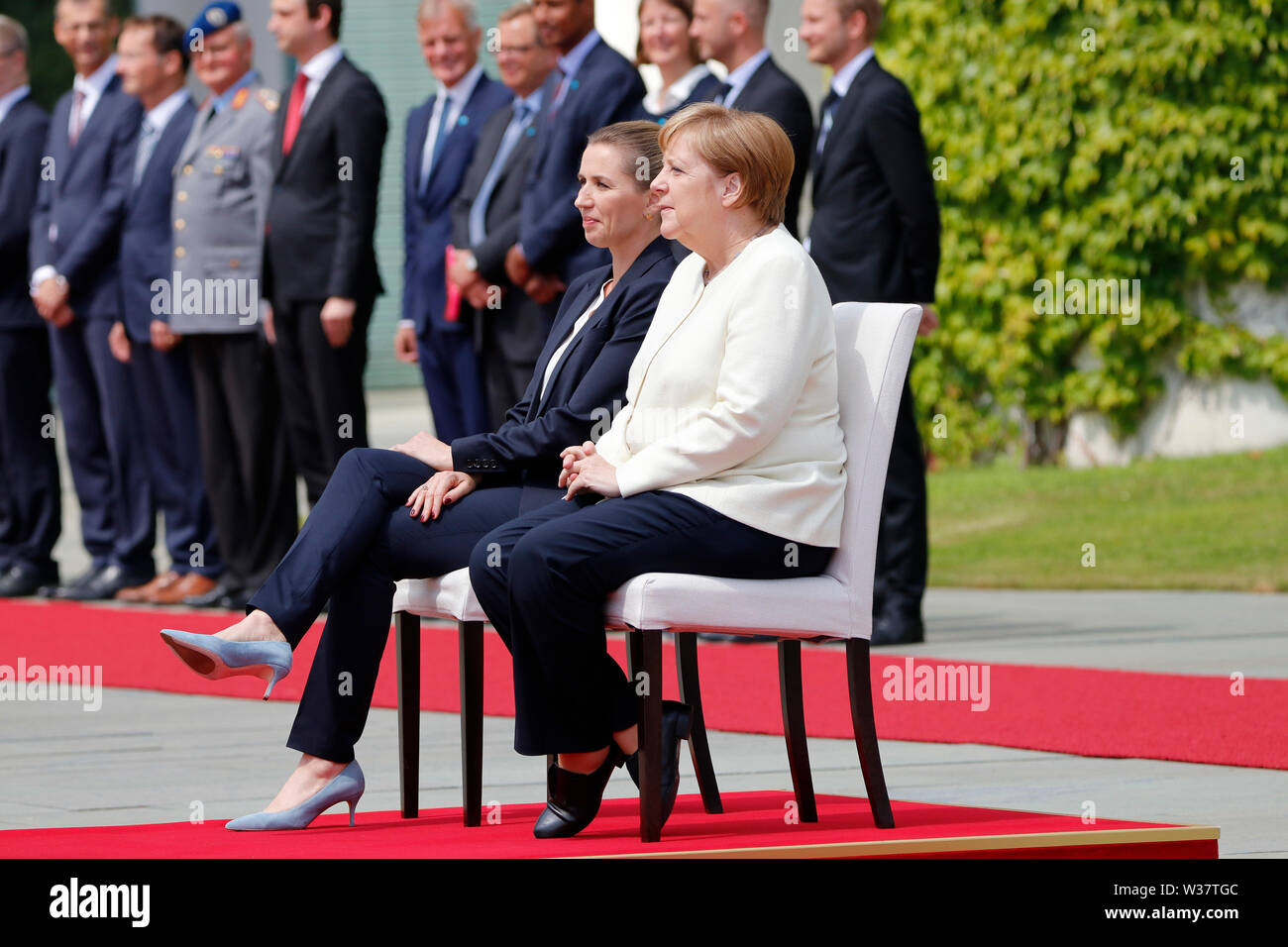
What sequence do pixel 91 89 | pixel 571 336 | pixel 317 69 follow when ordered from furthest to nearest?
pixel 91 89
pixel 317 69
pixel 571 336

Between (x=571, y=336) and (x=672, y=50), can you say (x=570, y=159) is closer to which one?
(x=672, y=50)

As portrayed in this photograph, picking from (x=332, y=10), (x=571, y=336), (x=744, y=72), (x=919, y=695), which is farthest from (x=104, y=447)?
(x=571, y=336)

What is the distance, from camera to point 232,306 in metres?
8.95

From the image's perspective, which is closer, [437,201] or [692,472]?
[692,472]

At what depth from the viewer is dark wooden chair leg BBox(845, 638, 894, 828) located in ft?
14.0

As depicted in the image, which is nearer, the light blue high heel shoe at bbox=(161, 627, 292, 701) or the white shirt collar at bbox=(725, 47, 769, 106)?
the light blue high heel shoe at bbox=(161, 627, 292, 701)

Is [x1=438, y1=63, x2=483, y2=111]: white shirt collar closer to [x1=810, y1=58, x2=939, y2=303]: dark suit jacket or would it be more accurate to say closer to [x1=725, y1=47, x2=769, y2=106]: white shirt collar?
[x1=725, y1=47, x2=769, y2=106]: white shirt collar

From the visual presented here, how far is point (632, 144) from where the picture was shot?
466cm

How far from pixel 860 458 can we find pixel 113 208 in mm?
5846

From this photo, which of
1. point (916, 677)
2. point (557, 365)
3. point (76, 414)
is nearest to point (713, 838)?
point (557, 365)

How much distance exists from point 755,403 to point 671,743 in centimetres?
68

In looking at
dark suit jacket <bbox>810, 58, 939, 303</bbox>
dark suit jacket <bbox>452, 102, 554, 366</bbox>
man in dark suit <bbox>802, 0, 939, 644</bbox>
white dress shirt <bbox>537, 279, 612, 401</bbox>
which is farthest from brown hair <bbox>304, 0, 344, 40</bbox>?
white dress shirt <bbox>537, 279, 612, 401</bbox>

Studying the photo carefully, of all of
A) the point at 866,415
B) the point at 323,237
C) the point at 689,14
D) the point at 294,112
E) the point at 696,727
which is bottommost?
the point at 696,727

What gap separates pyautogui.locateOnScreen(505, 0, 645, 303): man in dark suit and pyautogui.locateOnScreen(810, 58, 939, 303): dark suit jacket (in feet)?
2.46
